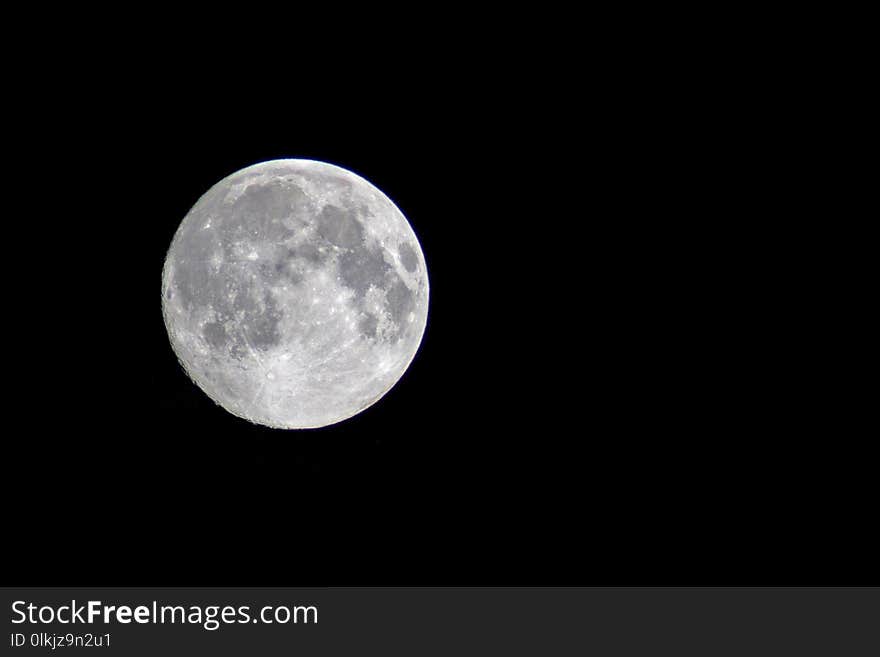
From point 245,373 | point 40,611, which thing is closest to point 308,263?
point 245,373

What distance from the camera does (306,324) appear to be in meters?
4.91

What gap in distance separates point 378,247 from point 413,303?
511 mm

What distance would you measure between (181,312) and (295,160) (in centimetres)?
131

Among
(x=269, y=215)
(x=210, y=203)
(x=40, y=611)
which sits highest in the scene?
(x=210, y=203)

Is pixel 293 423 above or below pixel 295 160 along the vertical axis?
below

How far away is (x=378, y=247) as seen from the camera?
17.0 ft

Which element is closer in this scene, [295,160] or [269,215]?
[269,215]

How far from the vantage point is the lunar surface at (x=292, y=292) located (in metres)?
4.90

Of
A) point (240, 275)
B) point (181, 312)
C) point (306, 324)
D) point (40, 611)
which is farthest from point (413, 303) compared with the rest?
point (40, 611)

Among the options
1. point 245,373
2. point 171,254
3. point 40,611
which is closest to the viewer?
point 40,611

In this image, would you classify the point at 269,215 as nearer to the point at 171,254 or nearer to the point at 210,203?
the point at 210,203

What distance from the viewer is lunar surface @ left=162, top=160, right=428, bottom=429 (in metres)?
4.90

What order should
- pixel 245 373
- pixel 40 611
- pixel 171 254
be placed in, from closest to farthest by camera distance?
pixel 40 611 < pixel 245 373 < pixel 171 254

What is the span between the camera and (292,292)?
4867 mm
